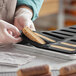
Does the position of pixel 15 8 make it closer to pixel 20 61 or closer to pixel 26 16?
pixel 26 16

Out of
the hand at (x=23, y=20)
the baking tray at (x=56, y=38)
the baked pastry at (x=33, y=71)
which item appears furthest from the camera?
the hand at (x=23, y=20)

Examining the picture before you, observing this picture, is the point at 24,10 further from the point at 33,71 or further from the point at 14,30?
the point at 33,71

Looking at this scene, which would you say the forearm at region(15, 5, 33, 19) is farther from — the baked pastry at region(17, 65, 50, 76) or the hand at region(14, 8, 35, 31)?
the baked pastry at region(17, 65, 50, 76)

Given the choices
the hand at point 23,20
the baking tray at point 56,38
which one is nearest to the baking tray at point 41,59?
the baking tray at point 56,38

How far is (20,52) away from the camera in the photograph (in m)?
0.52

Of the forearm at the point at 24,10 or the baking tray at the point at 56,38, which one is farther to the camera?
the forearm at the point at 24,10

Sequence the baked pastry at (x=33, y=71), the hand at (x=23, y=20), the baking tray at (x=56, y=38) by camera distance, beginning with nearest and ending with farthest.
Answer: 1. the baked pastry at (x=33, y=71)
2. the baking tray at (x=56, y=38)
3. the hand at (x=23, y=20)

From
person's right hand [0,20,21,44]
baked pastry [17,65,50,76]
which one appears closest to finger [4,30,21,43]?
person's right hand [0,20,21,44]

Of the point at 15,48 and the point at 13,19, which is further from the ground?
the point at 13,19

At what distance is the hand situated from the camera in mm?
697

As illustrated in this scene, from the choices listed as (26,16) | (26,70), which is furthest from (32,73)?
(26,16)

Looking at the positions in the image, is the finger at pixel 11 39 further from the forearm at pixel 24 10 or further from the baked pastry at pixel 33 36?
the forearm at pixel 24 10

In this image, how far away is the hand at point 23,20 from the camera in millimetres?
697

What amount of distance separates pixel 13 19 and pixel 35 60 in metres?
0.35
